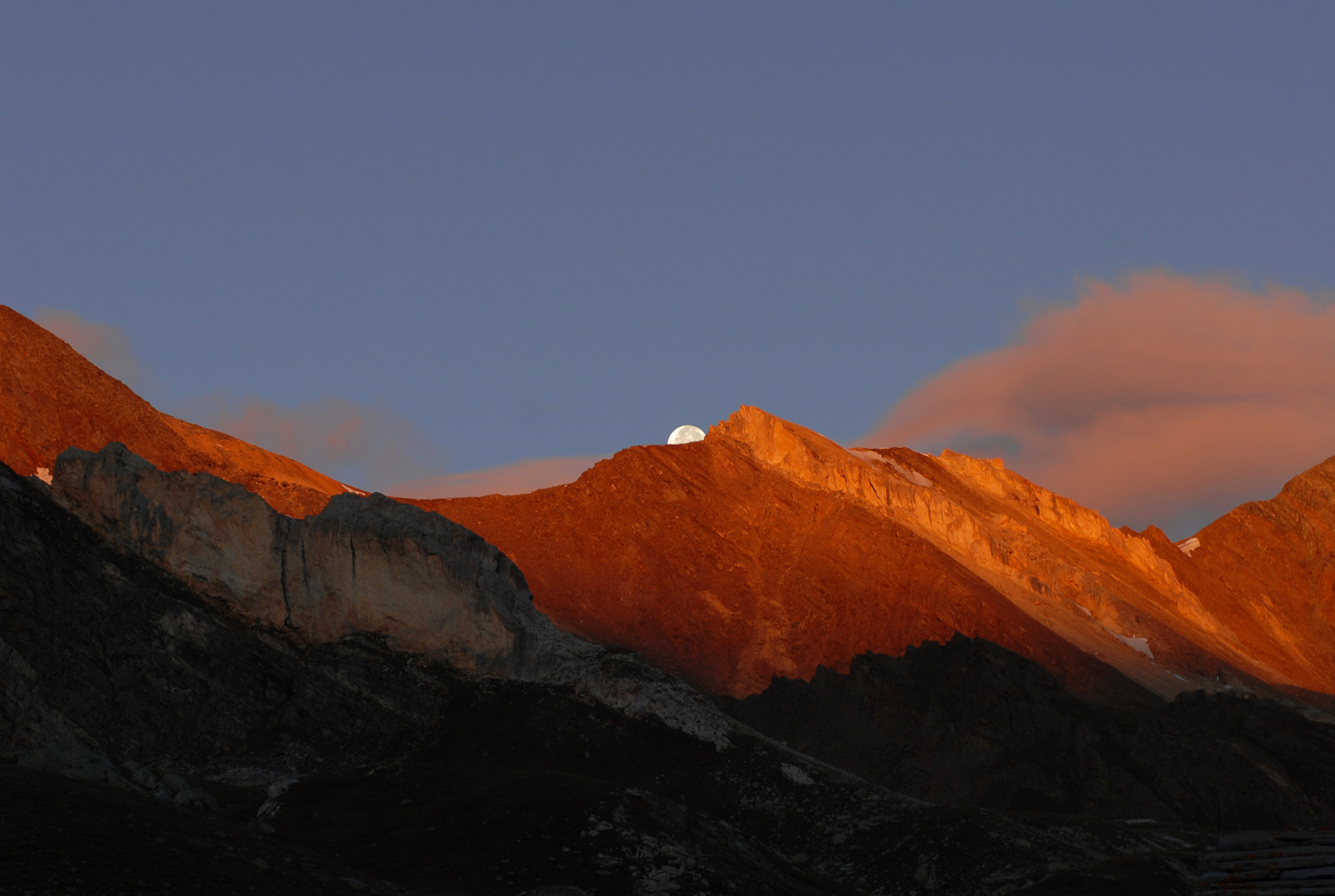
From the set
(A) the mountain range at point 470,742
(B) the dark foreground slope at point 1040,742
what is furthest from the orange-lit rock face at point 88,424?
(B) the dark foreground slope at point 1040,742

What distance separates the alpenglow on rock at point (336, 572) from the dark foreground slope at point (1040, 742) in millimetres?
51676

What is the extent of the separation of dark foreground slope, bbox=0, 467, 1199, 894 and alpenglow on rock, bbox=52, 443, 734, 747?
1.52 meters

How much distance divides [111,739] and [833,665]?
128 m

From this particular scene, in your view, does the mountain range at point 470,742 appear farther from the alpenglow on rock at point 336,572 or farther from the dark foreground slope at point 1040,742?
the dark foreground slope at point 1040,742

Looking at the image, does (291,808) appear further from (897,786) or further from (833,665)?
(833,665)

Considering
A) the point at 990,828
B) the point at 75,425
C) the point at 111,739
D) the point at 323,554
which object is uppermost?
the point at 75,425

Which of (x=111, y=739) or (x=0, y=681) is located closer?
(x=0, y=681)

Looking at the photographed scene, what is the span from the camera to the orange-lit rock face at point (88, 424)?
506 feet

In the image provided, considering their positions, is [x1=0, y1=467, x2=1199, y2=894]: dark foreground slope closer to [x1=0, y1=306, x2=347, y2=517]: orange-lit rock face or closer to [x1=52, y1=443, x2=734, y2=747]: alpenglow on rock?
[x1=52, y1=443, x2=734, y2=747]: alpenglow on rock

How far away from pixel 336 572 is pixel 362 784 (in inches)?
1275

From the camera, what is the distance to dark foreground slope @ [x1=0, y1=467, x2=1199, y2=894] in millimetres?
34625

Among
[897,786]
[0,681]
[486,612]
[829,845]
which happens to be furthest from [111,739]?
[897,786]

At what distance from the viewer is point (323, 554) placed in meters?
85.8

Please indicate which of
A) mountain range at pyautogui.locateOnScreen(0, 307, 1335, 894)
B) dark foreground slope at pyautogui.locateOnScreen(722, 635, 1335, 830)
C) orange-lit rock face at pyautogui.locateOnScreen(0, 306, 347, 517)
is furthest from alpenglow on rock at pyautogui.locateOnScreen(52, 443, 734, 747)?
orange-lit rock face at pyautogui.locateOnScreen(0, 306, 347, 517)
